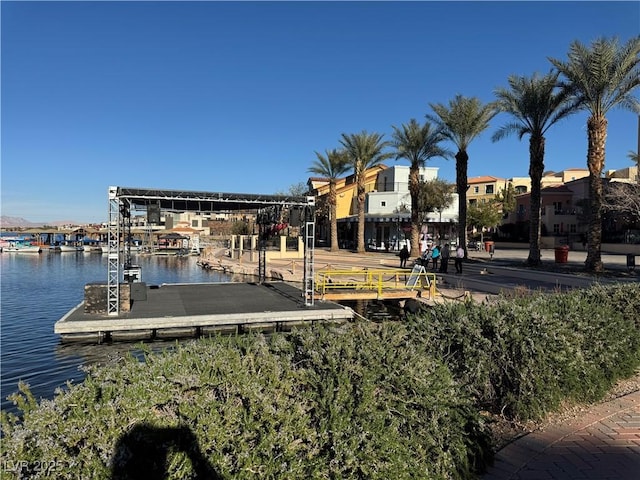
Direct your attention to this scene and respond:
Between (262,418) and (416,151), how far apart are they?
3481 centimetres

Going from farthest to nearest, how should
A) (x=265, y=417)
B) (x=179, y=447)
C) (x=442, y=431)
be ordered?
(x=442, y=431)
(x=265, y=417)
(x=179, y=447)

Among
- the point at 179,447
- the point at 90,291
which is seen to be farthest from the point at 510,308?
the point at 90,291

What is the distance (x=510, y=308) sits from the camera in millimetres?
5312

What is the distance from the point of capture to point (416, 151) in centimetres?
3572

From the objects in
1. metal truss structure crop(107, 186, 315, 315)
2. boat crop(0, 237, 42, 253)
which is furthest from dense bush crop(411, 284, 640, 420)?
boat crop(0, 237, 42, 253)

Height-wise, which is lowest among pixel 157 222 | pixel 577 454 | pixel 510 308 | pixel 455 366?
pixel 577 454

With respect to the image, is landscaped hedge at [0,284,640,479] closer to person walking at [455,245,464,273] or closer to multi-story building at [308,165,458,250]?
person walking at [455,245,464,273]

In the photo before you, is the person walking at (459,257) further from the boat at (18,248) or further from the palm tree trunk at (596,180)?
the boat at (18,248)

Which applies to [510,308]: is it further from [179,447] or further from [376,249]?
[376,249]

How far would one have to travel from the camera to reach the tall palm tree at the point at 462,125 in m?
32.2

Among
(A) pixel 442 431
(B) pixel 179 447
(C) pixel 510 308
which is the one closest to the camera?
(B) pixel 179 447

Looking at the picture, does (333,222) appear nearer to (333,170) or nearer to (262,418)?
(333,170)

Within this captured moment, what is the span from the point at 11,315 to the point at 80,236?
282ft

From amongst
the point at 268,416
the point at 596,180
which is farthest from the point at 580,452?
the point at 596,180
